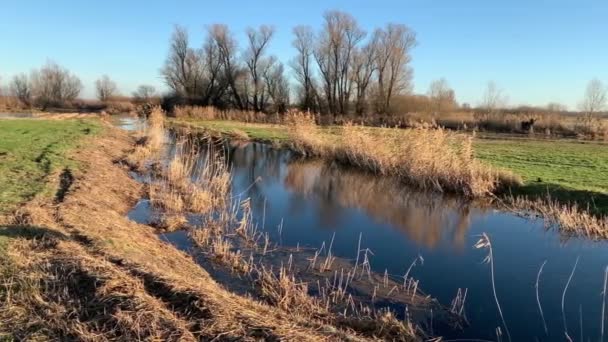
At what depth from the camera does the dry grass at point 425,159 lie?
45.3 ft

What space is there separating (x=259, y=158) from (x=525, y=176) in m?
11.4

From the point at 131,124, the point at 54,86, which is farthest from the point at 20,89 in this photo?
the point at 131,124

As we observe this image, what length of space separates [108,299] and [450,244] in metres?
6.68

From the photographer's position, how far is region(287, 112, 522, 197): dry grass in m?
13.8

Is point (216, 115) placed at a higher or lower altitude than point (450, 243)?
higher

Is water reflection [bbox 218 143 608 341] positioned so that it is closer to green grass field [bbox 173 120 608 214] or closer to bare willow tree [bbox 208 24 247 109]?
green grass field [bbox 173 120 608 214]

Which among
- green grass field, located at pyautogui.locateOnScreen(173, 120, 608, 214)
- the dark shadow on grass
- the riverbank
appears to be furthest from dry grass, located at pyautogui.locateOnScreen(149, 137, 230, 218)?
Answer: green grass field, located at pyautogui.locateOnScreen(173, 120, 608, 214)

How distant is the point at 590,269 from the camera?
26.8ft

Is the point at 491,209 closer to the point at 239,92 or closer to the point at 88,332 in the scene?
the point at 88,332

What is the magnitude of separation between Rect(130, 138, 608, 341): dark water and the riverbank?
6.82ft

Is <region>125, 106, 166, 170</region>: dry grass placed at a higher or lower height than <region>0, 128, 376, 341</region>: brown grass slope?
higher

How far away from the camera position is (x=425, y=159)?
Result: 15180 millimetres

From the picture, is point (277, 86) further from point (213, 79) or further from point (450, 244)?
point (450, 244)

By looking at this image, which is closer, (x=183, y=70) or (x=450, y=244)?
(x=450, y=244)
